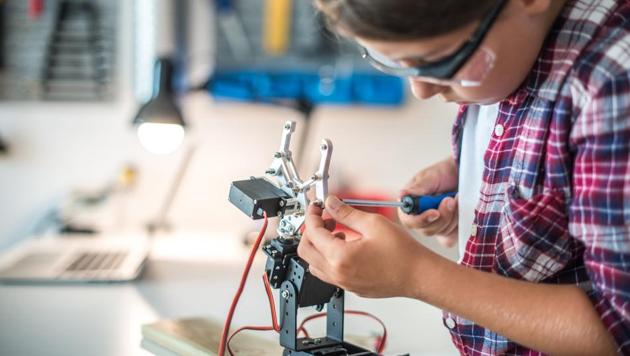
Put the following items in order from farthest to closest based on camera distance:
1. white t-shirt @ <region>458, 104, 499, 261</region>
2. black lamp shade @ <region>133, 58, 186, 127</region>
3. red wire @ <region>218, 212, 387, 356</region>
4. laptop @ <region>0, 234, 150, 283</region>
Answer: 1. black lamp shade @ <region>133, 58, 186, 127</region>
2. laptop @ <region>0, 234, 150, 283</region>
3. white t-shirt @ <region>458, 104, 499, 261</region>
4. red wire @ <region>218, 212, 387, 356</region>

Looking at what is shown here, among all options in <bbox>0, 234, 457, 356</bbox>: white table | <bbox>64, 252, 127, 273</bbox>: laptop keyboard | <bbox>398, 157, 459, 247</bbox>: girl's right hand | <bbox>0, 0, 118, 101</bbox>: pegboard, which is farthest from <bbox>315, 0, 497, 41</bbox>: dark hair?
<bbox>0, 0, 118, 101</bbox>: pegboard

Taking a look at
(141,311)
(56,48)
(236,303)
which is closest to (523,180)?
(236,303)

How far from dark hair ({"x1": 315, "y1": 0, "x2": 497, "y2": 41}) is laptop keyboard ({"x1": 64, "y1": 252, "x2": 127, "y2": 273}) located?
3.81 feet

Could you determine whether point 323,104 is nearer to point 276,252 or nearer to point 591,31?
point 276,252

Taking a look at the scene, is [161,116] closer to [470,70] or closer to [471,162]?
[471,162]

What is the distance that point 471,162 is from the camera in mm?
1048

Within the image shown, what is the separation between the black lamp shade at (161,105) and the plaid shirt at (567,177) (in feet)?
3.29

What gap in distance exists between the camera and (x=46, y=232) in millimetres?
2088

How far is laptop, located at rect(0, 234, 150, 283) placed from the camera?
5.26 ft

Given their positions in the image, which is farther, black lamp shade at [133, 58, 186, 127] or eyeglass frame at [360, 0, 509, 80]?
black lamp shade at [133, 58, 186, 127]

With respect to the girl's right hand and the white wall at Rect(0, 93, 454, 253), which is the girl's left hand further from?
the white wall at Rect(0, 93, 454, 253)

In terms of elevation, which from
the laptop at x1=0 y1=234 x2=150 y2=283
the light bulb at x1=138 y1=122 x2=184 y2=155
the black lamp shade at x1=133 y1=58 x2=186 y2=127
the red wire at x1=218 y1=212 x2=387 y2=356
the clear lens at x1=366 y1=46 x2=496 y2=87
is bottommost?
the laptop at x1=0 y1=234 x2=150 y2=283

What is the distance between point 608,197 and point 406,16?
0.27 metres

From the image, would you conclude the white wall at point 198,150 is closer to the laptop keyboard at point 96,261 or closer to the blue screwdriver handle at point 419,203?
the laptop keyboard at point 96,261
